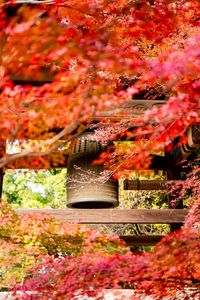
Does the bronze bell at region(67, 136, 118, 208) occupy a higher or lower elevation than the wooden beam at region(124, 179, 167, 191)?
lower

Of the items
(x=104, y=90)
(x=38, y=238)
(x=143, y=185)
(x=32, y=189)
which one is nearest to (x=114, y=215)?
(x=38, y=238)

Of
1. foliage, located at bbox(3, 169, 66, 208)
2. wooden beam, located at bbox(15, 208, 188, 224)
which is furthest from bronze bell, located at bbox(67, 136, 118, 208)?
foliage, located at bbox(3, 169, 66, 208)

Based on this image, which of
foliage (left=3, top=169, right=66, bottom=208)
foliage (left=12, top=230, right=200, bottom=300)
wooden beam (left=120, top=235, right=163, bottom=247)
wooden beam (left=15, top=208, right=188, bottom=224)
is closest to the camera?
foliage (left=12, top=230, right=200, bottom=300)

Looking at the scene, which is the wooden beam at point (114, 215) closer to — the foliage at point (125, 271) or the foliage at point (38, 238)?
the foliage at point (38, 238)

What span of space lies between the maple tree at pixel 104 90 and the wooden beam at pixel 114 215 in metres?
0.54

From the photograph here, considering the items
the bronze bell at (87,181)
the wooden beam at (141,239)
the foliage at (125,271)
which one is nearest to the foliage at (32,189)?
the wooden beam at (141,239)

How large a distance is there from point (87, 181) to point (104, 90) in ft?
11.6

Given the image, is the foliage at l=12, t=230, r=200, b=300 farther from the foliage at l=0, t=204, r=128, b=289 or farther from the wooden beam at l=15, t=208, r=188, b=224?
the wooden beam at l=15, t=208, r=188, b=224

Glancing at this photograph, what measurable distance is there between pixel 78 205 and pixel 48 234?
1310 mm

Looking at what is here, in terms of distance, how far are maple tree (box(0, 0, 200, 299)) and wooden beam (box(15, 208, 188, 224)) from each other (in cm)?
54

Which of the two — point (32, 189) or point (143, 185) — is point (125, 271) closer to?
point (143, 185)

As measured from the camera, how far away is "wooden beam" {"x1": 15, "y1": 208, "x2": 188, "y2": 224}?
6539 mm

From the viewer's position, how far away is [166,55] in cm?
532

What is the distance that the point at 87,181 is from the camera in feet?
21.4
